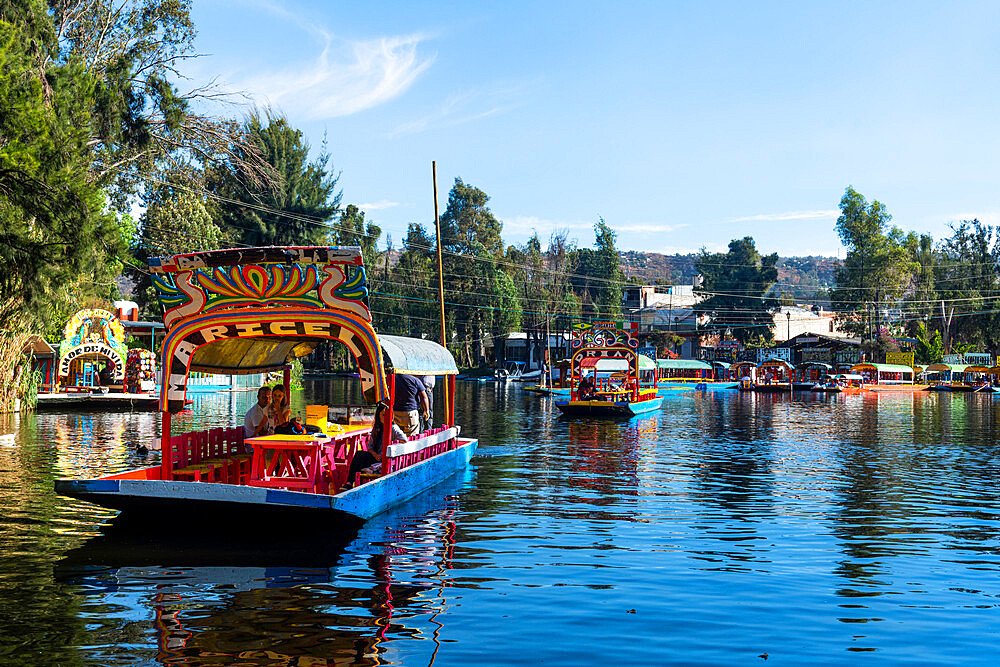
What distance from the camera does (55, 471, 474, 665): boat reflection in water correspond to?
918 centimetres

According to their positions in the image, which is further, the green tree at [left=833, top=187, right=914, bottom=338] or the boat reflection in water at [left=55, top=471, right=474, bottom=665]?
the green tree at [left=833, top=187, right=914, bottom=338]

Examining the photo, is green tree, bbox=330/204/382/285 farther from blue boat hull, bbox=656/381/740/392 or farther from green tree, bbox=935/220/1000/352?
green tree, bbox=935/220/1000/352

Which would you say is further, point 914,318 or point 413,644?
point 914,318

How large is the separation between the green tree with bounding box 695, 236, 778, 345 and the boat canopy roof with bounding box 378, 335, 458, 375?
316ft

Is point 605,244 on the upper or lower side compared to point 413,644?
upper

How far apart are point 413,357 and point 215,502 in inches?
236

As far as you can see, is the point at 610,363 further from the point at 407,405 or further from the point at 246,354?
the point at 246,354

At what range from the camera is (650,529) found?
52.3 feet

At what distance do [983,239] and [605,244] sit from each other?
5237cm

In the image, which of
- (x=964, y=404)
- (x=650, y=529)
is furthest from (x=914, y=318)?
(x=650, y=529)

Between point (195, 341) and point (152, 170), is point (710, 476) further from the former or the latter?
point (152, 170)

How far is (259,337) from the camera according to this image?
14.8m

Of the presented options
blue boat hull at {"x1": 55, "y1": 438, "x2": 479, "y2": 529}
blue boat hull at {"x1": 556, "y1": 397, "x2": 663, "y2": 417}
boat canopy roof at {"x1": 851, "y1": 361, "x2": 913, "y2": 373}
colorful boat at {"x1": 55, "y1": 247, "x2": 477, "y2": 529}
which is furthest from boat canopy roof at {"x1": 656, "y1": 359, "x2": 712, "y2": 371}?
blue boat hull at {"x1": 55, "y1": 438, "x2": 479, "y2": 529}

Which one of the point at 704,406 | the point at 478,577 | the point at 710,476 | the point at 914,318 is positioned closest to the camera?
the point at 478,577
